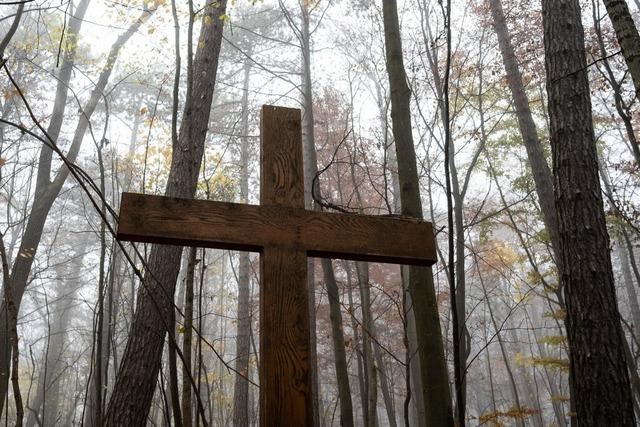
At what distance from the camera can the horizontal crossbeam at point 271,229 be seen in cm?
174

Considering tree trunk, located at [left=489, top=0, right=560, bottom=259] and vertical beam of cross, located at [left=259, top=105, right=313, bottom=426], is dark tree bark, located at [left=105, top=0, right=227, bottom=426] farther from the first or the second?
tree trunk, located at [left=489, top=0, right=560, bottom=259]

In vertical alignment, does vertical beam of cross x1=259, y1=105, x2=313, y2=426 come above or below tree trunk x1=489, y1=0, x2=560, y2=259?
below

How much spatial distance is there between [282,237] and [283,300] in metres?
0.24

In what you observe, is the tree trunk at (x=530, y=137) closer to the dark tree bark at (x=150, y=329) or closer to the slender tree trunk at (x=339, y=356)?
the slender tree trunk at (x=339, y=356)

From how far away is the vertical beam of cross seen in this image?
5.11 feet

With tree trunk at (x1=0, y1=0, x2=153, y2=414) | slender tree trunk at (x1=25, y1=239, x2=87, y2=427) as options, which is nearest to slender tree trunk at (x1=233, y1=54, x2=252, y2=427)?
tree trunk at (x1=0, y1=0, x2=153, y2=414)

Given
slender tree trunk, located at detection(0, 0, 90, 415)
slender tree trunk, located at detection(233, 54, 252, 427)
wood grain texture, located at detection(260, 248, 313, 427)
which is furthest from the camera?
slender tree trunk, located at detection(233, 54, 252, 427)

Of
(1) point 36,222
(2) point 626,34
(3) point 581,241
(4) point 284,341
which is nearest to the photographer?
(4) point 284,341

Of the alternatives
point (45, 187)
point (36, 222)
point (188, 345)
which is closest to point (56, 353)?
point (45, 187)

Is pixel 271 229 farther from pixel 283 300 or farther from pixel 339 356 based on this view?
pixel 339 356

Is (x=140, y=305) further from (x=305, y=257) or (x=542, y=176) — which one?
(x=542, y=176)

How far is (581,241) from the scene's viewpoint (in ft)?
10.6

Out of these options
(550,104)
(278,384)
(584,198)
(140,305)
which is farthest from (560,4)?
(140,305)

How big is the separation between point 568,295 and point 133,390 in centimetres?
321
